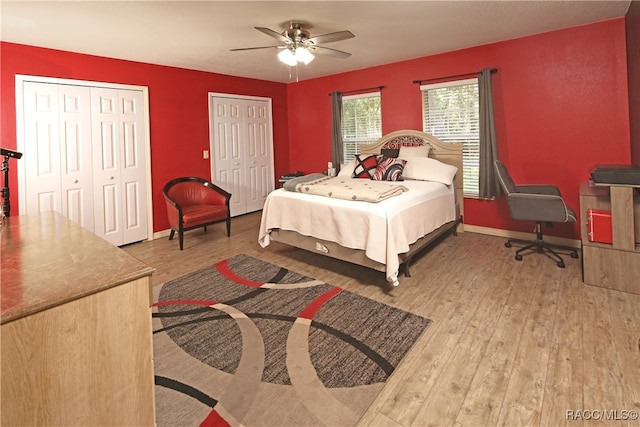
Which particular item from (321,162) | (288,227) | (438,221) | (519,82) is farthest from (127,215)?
(519,82)

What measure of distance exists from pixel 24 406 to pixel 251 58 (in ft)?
14.7

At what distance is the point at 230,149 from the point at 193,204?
1307mm

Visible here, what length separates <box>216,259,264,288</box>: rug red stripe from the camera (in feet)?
10.5

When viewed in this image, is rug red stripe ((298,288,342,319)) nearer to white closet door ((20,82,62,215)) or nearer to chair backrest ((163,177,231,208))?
chair backrest ((163,177,231,208))

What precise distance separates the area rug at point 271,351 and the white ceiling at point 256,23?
246 centimetres

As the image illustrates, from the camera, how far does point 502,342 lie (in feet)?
7.06

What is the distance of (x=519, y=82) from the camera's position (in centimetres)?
407

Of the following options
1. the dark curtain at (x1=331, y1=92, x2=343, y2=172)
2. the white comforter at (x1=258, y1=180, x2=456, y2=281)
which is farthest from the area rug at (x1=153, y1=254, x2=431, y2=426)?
the dark curtain at (x1=331, y1=92, x2=343, y2=172)

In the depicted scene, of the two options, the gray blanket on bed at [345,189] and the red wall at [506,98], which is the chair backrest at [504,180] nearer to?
the red wall at [506,98]

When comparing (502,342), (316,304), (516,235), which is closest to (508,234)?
(516,235)

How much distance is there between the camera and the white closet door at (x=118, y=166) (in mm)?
4195

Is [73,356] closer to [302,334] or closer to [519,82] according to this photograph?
[302,334]

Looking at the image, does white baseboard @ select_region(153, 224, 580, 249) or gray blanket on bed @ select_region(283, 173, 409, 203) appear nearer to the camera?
gray blanket on bed @ select_region(283, 173, 409, 203)

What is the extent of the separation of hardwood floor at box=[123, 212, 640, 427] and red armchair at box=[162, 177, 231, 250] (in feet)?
2.19
